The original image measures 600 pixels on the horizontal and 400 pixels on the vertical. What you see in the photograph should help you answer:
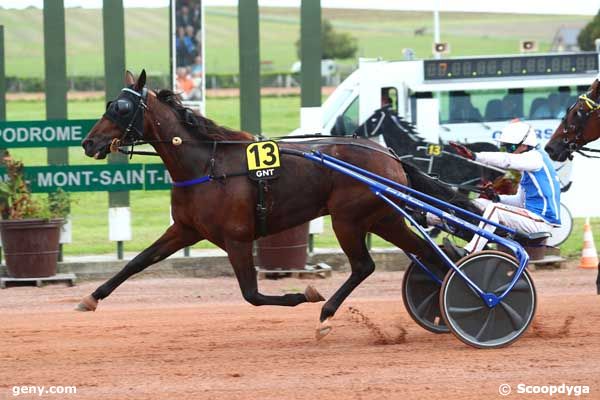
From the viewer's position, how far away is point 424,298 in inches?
327

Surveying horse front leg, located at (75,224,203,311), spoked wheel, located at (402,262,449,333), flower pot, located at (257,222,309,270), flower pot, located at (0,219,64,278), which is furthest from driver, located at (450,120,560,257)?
flower pot, located at (0,219,64,278)

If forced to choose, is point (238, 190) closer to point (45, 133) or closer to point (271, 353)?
point (271, 353)

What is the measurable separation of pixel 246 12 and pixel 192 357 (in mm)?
6024

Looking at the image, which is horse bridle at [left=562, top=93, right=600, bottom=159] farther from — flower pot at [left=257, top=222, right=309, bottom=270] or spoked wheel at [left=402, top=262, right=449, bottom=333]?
flower pot at [left=257, top=222, right=309, bottom=270]

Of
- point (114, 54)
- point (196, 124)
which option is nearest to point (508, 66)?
point (114, 54)

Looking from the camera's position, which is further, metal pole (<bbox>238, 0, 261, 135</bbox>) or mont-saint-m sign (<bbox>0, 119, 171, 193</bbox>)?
metal pole (<bbox>238, 0, 261, 135</bbox>)

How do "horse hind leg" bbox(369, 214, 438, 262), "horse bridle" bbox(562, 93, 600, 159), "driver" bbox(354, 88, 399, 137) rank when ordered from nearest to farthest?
1. "horse hind leg" bbox(369, 214, 438, 262)
2. "horse bridle" bbox(562, 93, 600, 159)
3. "driver" bbox(354, 88, 399, 137)

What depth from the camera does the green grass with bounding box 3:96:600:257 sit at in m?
15.5

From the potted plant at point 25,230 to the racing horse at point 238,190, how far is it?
3.57m

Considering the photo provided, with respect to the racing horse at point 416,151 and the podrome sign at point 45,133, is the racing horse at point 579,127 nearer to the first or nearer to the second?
the podrome sign at point 45,133

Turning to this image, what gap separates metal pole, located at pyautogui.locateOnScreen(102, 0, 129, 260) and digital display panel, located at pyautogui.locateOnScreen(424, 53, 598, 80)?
772cm

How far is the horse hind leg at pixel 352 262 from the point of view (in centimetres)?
796

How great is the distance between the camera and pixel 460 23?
88625 mm

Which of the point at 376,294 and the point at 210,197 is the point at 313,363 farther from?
the point at 376,294
